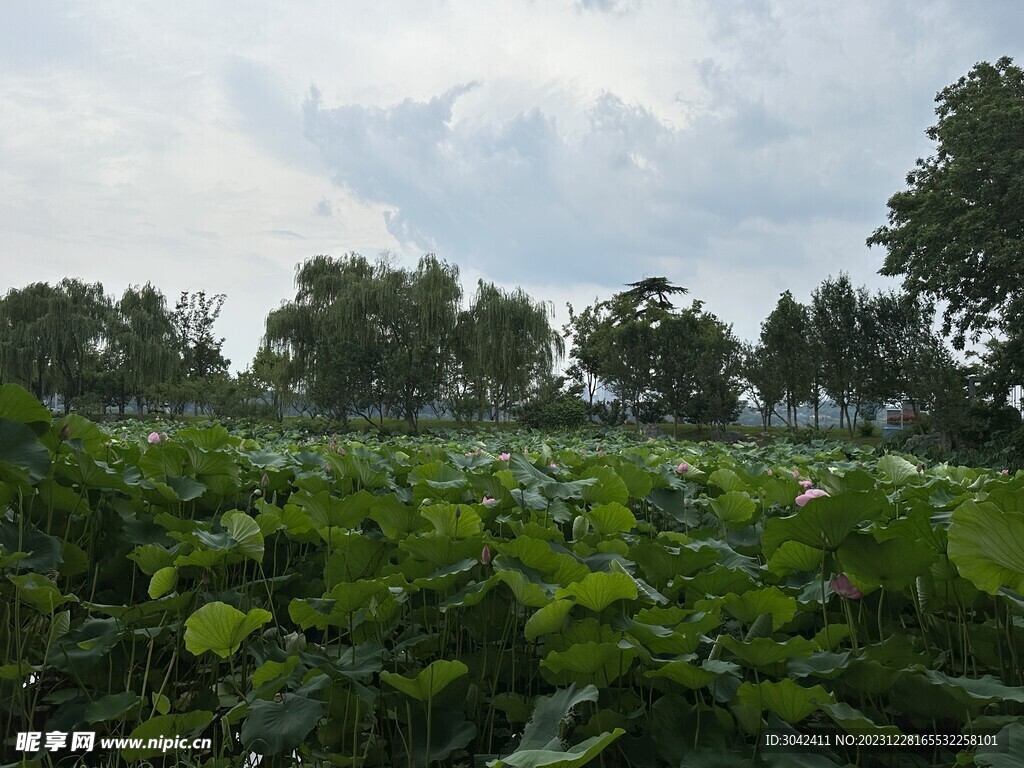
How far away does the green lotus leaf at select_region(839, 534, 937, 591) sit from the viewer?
108 centimetres

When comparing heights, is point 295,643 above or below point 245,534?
below

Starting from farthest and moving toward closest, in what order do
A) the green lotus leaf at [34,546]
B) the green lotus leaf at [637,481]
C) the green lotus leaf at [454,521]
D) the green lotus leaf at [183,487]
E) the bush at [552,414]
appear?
the bush at [552,414] → the green lotus leaf at [637,481] → the green lotus leaf at [183,487] → the green lotus leaf at [34,546] → the green lotus leaf at [454,521]

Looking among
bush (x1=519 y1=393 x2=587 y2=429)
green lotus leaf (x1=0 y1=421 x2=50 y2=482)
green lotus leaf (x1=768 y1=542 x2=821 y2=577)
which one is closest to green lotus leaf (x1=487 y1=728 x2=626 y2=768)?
green lotus leaf (x1=768 y1=542 x2=821 y2=577)

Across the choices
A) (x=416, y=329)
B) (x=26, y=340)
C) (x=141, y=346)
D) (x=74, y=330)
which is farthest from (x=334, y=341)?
(x=26, y=340)

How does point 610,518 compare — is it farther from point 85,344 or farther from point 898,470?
point 85,344

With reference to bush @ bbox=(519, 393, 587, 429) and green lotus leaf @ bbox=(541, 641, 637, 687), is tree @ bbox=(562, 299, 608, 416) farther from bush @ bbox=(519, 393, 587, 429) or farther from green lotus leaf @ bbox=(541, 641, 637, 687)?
green lotus leaf @ bbox=(541, 641, 637, 687)

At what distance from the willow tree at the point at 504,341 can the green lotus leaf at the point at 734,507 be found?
59.6 feet

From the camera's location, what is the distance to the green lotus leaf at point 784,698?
2.98 ft

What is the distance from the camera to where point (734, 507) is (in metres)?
1.77

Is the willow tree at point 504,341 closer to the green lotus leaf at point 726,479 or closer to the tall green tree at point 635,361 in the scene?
the tall green tree at point 635,361

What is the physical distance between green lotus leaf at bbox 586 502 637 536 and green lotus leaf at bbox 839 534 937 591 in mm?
526

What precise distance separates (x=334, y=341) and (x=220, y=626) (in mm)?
19899

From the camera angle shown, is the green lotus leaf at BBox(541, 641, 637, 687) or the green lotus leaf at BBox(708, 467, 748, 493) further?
the green lotus leaf at BBox(708, 467, 748, 493)

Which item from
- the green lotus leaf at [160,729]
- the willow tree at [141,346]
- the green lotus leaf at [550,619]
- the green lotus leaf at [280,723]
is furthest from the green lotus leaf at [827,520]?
the willow tree at [141,346]
